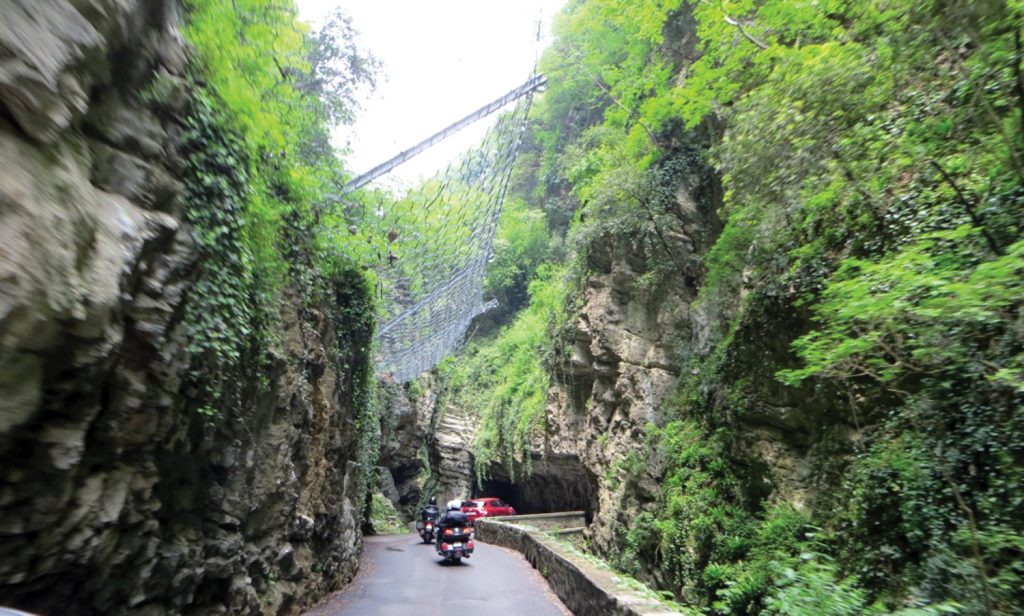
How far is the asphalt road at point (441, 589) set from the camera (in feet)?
25.8

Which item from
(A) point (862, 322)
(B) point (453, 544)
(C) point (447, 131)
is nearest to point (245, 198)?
(C) point (447, 131)

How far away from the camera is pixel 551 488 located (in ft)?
77.6

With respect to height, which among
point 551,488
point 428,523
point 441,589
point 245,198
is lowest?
point 441,589

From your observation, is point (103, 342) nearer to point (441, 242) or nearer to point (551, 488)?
point (441, 242)

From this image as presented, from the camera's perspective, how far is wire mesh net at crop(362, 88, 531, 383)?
9.66 meters

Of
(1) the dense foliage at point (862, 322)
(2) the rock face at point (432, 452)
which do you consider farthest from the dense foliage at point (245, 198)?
(2) the rock face at point (432, 452)

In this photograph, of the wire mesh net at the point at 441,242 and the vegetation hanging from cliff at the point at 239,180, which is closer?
the vegetation hanging from cliff at the point at 239,180

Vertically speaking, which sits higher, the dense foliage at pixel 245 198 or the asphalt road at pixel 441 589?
the dense foliage at pixel 245 198

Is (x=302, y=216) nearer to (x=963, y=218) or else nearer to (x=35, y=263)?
(x=35, y=263)

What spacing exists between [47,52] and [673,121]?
13.9 meters

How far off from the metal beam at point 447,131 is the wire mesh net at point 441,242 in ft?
1.06

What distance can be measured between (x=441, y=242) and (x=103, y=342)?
844 cm

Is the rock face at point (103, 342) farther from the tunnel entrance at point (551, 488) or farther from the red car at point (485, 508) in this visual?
the red car at point (485, 508)

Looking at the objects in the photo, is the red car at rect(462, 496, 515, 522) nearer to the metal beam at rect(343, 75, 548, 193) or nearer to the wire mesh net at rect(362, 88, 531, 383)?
the wire mesh net at rect(362, 88, 531, 383)
